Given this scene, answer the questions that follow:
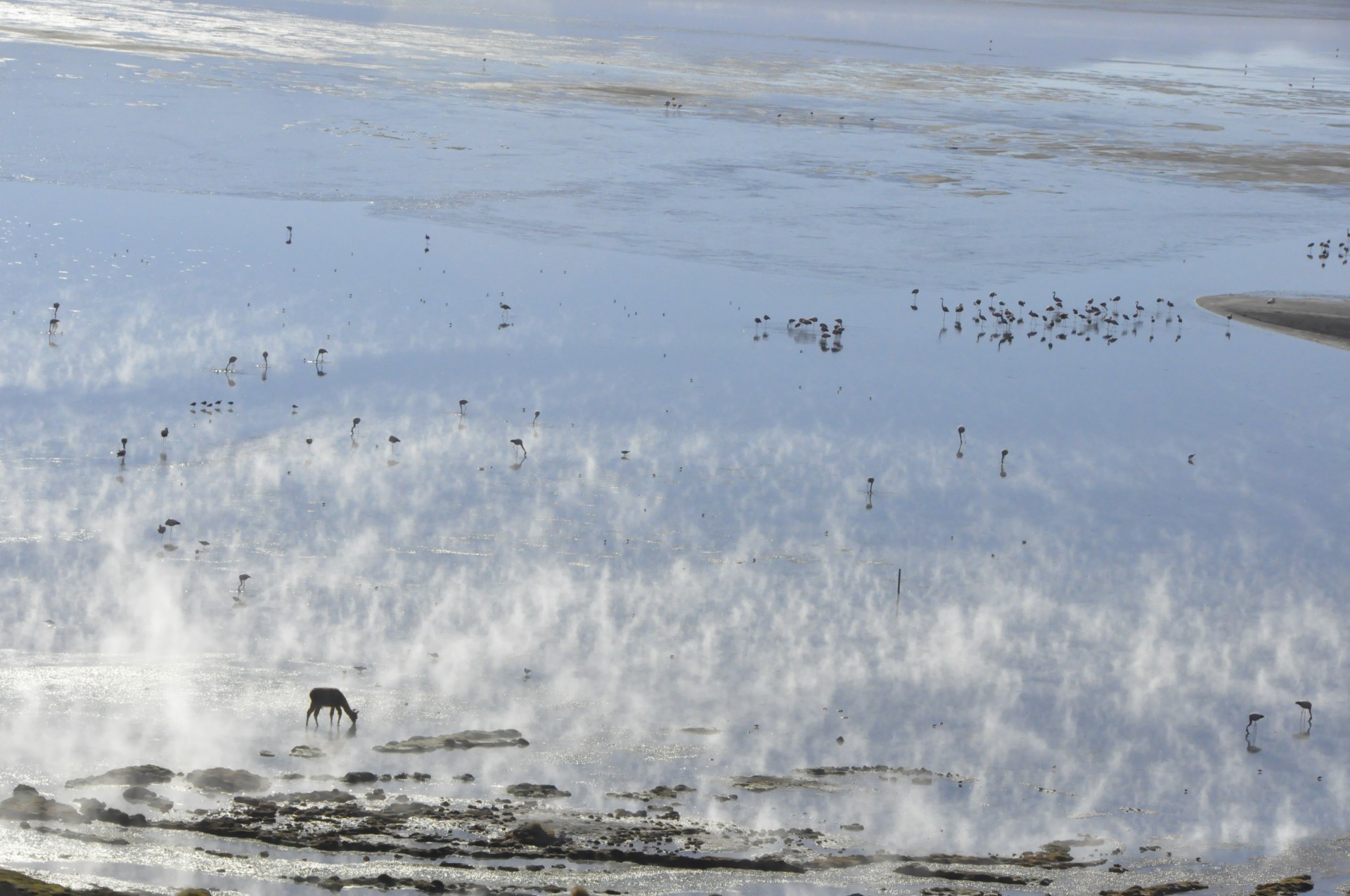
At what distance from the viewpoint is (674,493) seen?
28344mm

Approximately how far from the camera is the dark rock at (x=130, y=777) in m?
17.2

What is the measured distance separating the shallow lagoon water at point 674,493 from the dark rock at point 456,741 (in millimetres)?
228

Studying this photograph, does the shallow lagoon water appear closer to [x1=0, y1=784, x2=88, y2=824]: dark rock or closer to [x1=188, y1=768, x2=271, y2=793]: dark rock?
[x1=188, y1=768, x2=271, y2=793]: dark rock

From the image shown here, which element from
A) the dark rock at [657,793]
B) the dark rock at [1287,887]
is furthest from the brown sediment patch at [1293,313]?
the dark rock at [657,793]

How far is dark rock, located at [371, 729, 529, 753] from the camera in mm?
18578

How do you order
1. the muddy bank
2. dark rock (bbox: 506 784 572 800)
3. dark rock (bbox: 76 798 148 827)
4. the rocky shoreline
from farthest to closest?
1. dark rock (bbox: 506 784 572 800)
2. dark rock (bbox: 76 798 148 827)
3. the rocky shoreline
4. the muddy bank

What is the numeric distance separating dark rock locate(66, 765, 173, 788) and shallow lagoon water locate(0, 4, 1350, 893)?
32 cm

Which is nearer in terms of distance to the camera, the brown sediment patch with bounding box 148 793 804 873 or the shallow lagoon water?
the brown sediment patch with bounding box 148 793 804 873

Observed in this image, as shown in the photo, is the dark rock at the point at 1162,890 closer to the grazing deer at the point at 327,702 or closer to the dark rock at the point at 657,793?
the dark rock at the point at 657,793

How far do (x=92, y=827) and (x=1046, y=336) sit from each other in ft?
102

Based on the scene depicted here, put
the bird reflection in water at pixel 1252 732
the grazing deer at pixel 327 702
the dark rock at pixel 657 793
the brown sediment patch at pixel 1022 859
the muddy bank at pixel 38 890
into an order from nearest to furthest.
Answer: the muddy bank at pixel 38 890, the brown sediment patch at pixel 1022 859, the dark rock at pixel 657 793, the grazing deer at pixel 327 702, the bird reflection in water at pixel 1252 732

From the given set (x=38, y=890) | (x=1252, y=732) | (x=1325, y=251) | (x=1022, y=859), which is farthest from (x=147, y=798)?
(x=1325, y=251)

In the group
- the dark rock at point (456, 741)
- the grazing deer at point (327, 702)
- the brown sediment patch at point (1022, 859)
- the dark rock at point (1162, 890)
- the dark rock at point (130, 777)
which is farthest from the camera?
the grazing deer at point (327, 702)

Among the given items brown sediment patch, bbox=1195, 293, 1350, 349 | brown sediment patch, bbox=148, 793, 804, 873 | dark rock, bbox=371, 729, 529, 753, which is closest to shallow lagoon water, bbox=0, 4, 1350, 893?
dark rock, bbox=371, 729, 529, 753
